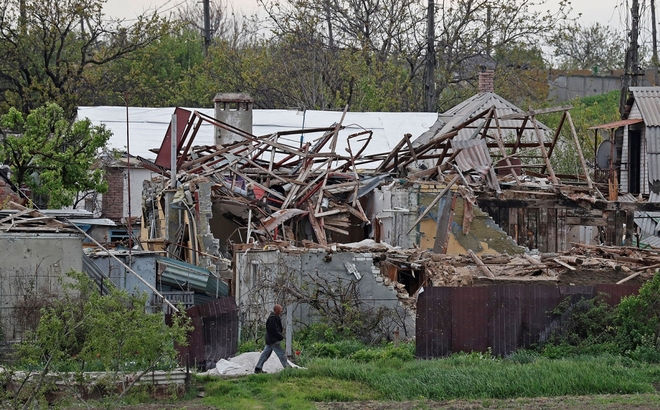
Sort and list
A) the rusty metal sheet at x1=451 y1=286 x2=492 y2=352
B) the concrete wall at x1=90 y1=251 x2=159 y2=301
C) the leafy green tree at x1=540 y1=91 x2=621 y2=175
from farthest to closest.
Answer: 1. the leafy green tree at x1=540 y1=91 x2=621 y2=175
2. the concrete wall at x1=90 y1=251 x2=159 y2=301
3. the rusty metal sheet at x1=451 y1=286 x2=492 y2=352

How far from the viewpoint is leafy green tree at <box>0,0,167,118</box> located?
39094mm

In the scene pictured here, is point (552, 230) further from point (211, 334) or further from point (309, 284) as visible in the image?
point (211, 334)

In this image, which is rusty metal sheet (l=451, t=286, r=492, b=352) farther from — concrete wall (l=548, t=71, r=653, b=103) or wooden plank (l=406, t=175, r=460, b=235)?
concrete wall (l=548, t=71, r=653, b=103)

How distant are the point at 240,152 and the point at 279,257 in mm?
7679

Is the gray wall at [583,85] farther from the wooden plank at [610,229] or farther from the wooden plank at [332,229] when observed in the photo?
the wooden plank at [332,229]

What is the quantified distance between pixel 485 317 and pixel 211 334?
14.8 ft

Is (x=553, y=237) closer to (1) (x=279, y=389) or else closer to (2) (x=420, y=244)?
(2) (x=420, y=244)

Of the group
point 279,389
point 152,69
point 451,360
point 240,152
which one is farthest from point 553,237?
point 152,69

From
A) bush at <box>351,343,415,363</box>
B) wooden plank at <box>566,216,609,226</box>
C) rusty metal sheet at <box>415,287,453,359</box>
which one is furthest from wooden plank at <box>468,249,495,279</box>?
wooden plank at <box>566,216,609,226</box>

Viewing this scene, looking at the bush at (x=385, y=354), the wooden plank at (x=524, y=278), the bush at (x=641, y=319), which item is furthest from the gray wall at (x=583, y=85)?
the bush at (x=385, y=354)

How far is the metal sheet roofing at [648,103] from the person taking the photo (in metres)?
29.6

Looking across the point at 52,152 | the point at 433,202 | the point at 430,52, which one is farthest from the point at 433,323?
the point at 430,52

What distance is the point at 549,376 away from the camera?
14.2m

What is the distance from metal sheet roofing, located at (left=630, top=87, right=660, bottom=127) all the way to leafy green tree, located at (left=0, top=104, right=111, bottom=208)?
15.5 metres
